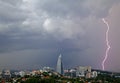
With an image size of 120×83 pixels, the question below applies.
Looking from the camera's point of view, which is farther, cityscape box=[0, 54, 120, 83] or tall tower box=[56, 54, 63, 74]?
tall tower box=[56, 54, 63, 74]

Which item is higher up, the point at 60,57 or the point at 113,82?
the point at 60,57

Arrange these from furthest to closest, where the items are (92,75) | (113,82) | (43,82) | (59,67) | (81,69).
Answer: (81,69) < (59,67) < (92,75) < (113,82) < (43,82)

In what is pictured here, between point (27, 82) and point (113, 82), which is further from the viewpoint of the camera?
point (113, 82)

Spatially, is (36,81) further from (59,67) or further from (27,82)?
(59,67)

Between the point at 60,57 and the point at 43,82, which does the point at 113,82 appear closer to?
the point at 43,82

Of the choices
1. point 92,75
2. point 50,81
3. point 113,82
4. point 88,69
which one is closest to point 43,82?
point 50,81

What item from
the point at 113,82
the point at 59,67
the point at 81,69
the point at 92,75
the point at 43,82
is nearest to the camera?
the point at 43,82

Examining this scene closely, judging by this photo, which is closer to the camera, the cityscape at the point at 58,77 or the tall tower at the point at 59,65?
the cityscape at the point at 58,77

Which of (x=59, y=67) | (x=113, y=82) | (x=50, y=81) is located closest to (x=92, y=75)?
(x=59, y=67)

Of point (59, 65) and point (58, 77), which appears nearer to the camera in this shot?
point (58, 77)
